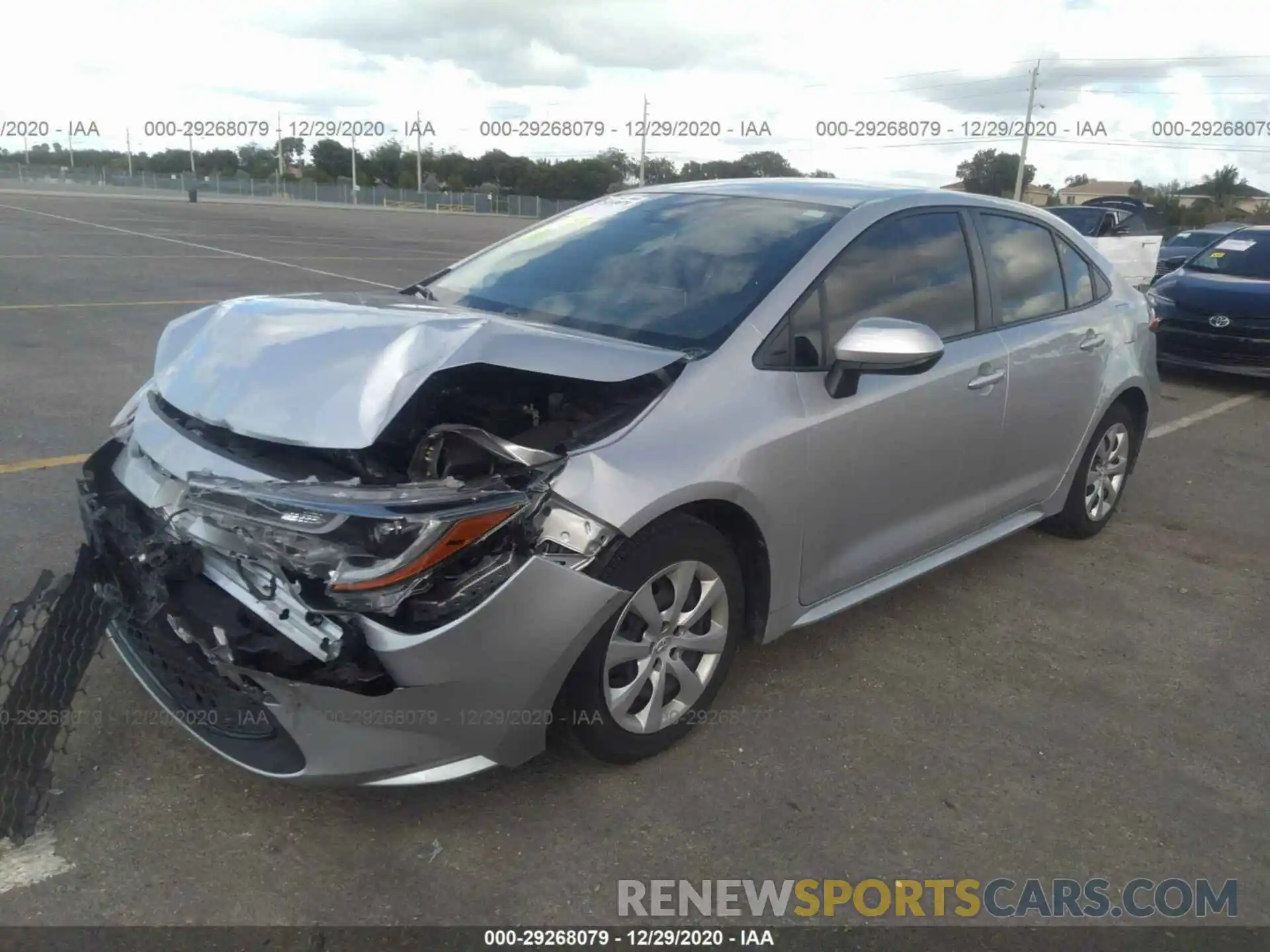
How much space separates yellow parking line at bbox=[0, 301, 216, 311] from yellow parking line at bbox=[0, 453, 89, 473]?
17.1 feet

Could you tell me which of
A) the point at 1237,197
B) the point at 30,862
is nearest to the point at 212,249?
the point at 30,862

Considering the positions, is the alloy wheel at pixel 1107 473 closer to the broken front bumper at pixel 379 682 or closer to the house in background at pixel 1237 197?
the broken front bumper at pixel 379 682

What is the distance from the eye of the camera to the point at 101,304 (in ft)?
35.5

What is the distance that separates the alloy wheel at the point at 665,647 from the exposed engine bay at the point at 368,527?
299 millimetres

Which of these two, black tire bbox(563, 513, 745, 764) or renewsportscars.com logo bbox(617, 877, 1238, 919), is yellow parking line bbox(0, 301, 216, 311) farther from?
renewsportscars.com logo bbox(617, 877, 1238, 919)

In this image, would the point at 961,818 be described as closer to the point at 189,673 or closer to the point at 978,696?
the point at 978,696

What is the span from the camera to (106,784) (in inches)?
110

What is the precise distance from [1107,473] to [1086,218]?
35.6 ft

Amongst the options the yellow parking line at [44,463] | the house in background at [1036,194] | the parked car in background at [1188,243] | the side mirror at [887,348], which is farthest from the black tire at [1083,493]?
the house in background at [1036,194]

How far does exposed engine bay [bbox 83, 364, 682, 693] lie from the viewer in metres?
2.41

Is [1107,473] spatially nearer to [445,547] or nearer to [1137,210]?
[445,547]

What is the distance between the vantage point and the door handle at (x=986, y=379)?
3873 millimetres

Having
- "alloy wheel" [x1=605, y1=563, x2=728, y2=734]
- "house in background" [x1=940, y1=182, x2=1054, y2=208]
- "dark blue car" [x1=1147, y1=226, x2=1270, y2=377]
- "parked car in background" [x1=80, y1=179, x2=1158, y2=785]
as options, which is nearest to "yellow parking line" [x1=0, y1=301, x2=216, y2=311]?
"parked car in background" [x1=80, y1=179, x2=1158, y2=785]
